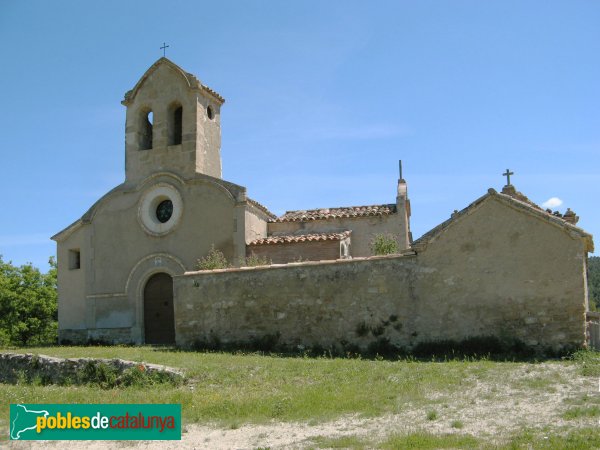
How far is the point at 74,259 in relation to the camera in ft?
76.3

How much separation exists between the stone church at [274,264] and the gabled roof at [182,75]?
0.18 ft

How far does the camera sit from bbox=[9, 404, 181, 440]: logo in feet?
28.1

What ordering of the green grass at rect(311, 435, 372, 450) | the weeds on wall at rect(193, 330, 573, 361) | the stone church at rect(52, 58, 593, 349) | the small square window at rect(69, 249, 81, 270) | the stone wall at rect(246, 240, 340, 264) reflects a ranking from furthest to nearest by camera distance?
the small square window at rect(69, 249, 81, 270)
the stone wall at rect(246, 240, 340, 264)
the stone church at rect(52, 58, 593, 349)
the weeds on wall at rect(193, 330, 573, 361)
the green grass at rect(311, 435, 372, 450)

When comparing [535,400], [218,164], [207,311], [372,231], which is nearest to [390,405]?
[535,400]

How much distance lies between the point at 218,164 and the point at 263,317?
897cm

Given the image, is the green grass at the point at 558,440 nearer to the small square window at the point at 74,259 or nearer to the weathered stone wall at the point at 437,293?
the weathered stone wall at the point at 437,293

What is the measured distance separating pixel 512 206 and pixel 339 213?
9.53 metres

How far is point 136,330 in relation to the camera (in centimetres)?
2097

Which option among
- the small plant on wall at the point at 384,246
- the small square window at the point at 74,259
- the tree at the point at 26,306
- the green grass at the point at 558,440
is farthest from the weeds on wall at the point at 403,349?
the tree at the point at 26,306

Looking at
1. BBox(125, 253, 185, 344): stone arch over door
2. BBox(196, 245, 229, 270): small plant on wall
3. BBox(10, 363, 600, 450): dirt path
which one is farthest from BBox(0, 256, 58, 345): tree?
BBox(10, 363, 600, 450): dirt path

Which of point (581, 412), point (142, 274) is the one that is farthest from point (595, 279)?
point (581, 412)

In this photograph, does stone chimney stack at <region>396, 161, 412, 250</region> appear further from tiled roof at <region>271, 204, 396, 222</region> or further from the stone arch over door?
the stone arch over door

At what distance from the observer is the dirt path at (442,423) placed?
24.8 feet

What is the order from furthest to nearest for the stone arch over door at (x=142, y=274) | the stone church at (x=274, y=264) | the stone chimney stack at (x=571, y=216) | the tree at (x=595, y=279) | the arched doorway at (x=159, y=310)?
the tree at (x=595, y=279), the stone arch over door at (x=142, y=274), the arched doorway at (x=159, y=310), the stone chimney stack at (x=571, y=216), the stone church at (x=274, y=264)
